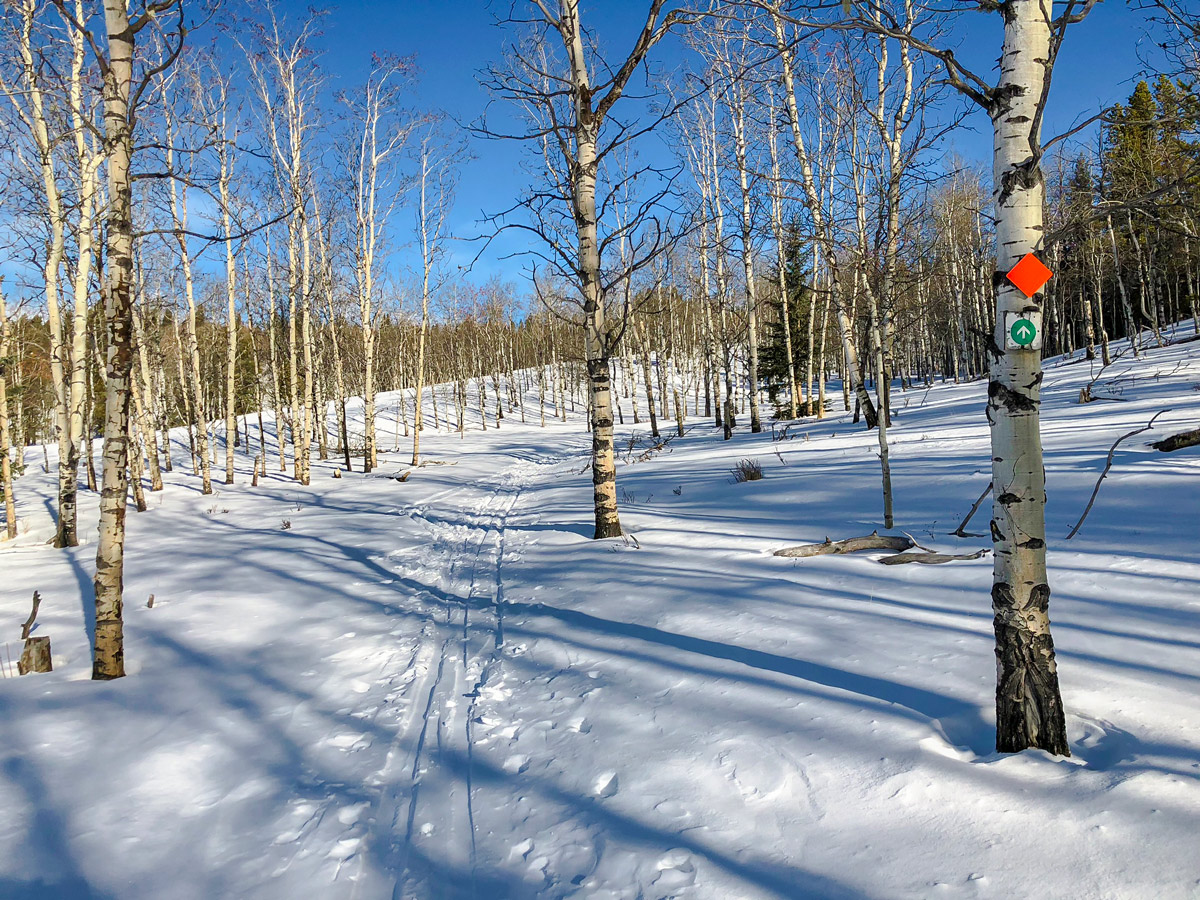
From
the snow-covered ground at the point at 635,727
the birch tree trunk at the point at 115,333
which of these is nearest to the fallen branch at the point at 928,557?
the snow-covered ground at the point at 635,727

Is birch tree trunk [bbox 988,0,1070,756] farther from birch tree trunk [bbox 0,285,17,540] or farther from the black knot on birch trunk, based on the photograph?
birch tree trunk [bbox 0,285,17,540]

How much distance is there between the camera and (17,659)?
573 cm

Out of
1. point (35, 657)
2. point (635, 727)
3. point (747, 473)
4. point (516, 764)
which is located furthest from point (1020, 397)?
point (747, 473)

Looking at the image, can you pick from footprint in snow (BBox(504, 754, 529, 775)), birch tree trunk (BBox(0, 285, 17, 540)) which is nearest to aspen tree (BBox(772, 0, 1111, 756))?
footprint in snow (BBox(504, 754, 529, 775))

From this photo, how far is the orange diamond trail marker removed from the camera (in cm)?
262

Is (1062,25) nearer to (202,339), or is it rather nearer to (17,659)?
(17,659)

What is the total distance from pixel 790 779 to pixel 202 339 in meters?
47.7

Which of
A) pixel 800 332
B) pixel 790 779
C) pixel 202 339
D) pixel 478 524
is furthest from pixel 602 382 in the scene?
pixel 202 339

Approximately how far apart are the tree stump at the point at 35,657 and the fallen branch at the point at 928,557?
7.41 m

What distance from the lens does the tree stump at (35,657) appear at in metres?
5.21

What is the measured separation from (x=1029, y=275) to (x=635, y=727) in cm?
313

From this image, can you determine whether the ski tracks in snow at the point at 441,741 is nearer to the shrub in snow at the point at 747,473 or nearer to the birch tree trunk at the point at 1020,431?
the birch tree trunk at the point at 1020,431

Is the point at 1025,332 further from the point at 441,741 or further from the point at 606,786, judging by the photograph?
the point at 441,741

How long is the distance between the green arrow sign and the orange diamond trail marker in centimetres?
12
